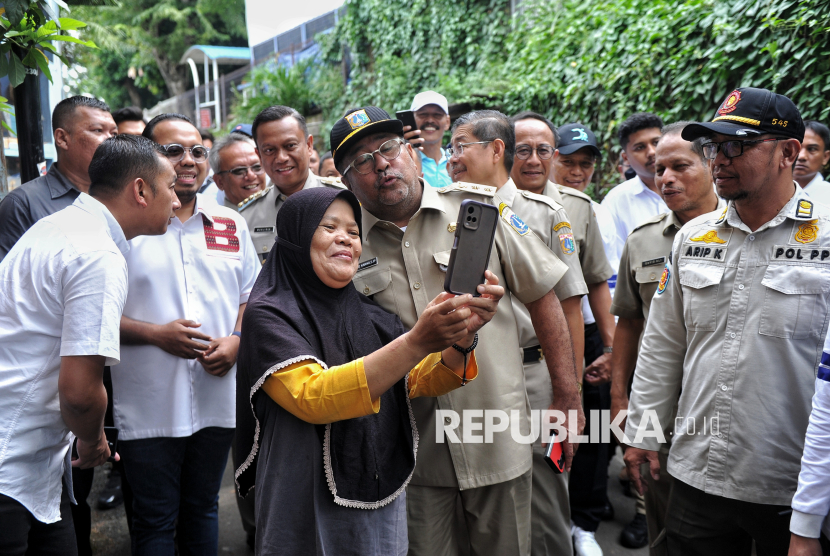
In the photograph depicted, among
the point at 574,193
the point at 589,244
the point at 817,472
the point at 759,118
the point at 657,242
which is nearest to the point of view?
the point at 817,472

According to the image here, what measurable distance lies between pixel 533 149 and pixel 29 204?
9.25 feet

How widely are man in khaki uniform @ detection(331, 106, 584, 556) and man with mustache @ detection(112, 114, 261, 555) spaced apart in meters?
0.95

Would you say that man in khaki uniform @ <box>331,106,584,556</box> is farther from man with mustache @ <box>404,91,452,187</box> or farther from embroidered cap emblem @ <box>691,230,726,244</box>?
man with mustache @ <box>404,91,452,187</box>

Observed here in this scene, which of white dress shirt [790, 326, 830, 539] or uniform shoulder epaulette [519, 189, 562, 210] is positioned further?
uniform shoulder epaulette [519, 189, 562, 210]

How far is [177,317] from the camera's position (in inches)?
121

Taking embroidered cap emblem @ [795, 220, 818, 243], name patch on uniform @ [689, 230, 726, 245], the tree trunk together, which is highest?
the tree trunk

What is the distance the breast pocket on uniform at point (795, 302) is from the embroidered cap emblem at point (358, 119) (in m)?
1.56

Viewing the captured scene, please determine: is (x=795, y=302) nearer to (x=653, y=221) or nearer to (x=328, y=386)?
(x=653, y=221)

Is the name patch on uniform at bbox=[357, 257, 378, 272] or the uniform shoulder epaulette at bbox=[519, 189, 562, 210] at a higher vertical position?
the uniform shoulder epaulette at bbox=[519, 189, 562, 210]

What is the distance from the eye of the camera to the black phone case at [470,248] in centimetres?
189

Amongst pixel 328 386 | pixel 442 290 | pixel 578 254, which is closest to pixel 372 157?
pixel 442 290

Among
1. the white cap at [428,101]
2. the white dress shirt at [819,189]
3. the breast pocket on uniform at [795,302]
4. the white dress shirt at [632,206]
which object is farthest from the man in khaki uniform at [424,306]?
the white cap at [428,101]

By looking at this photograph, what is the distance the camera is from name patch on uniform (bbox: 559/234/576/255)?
10.9 feet

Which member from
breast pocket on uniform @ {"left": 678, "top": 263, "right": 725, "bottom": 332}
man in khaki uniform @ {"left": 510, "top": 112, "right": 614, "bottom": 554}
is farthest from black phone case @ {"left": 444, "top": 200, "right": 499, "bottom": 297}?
man in khaki uniform @ {"left": 510, "top": 112, "right": 614, "bottom": 554}
